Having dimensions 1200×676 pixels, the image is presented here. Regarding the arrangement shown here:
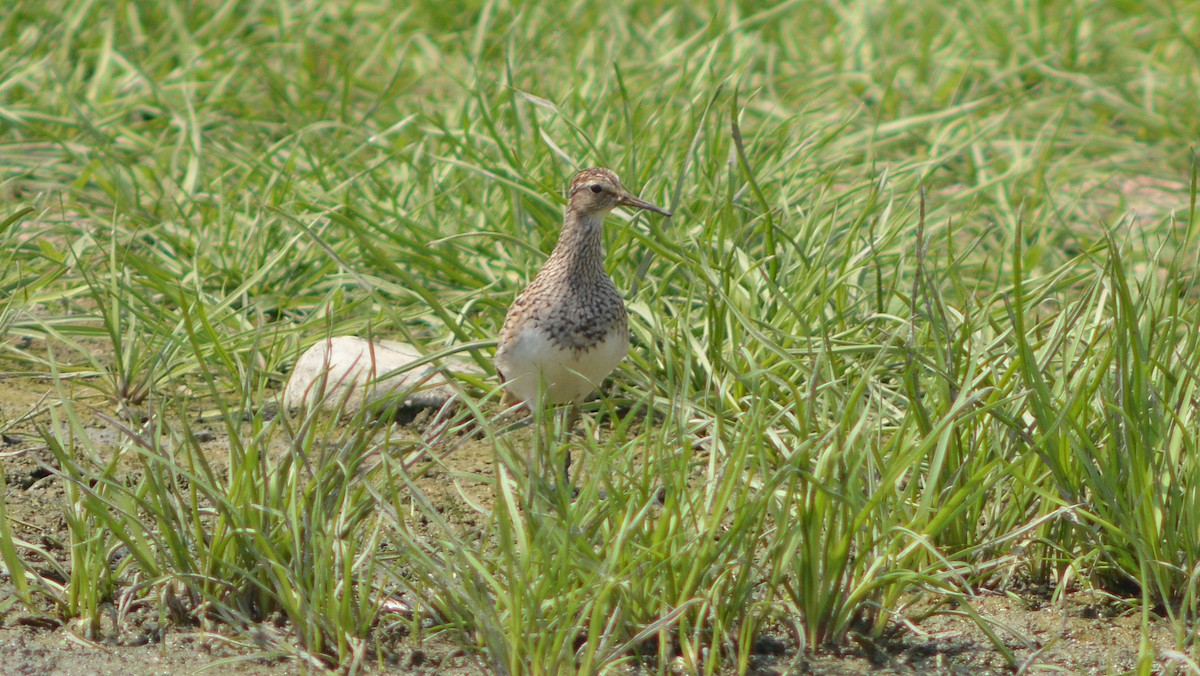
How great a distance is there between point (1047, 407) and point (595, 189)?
163 centimetres

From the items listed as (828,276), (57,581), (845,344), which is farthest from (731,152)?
(57,581)

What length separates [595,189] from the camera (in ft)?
14.8

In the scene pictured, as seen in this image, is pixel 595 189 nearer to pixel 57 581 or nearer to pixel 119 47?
pixel 57 581

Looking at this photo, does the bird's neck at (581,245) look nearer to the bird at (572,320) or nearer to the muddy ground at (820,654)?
the bird at (572,320)

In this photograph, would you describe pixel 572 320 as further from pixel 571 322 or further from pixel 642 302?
pixel 642 302

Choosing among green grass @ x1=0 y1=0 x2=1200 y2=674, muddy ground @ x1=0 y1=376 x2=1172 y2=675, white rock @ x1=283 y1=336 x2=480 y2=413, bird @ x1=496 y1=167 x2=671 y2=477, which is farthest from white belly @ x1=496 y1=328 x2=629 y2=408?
muddy ground @ x1=0 y1=376 x2=1172 y2=675

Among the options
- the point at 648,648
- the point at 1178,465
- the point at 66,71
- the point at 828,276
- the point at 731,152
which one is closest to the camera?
the point at 648,648

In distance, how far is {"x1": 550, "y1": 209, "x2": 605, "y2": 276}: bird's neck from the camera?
14.3 ft

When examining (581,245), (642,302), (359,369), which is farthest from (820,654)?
(359,369)

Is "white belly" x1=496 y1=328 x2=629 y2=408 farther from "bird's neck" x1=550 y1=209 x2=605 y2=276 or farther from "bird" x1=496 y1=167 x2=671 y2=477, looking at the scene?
"bird's neck" x1=550 y1=209 x2=605 y2=276

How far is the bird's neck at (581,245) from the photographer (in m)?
4.36

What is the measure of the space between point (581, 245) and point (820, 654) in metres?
1.56

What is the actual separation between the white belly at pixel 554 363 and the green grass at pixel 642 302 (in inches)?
6.0

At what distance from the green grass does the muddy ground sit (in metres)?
0.06
